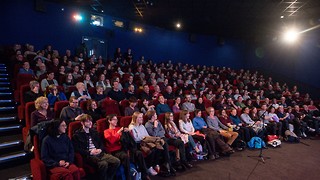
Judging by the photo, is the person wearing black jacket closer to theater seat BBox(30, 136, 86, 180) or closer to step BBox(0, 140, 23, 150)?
theater seat BBox(30, 136, 86, 180)

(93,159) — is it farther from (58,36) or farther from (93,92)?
(58,36)

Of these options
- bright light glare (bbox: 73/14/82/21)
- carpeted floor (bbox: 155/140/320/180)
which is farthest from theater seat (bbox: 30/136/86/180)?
bright light glare (bbox: 73/14/82/21)

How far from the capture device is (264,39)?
12.8 meters

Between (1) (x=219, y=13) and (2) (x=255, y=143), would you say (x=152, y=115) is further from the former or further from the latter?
(1) (x=219, y=13)

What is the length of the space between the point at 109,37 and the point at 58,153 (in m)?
7.87

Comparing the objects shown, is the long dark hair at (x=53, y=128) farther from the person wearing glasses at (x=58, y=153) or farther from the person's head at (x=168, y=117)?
the person's head at (x=168, y=117)

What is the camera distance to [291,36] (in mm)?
10766

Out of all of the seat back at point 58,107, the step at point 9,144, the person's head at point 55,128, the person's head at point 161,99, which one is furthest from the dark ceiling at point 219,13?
the person's head at point 55,128

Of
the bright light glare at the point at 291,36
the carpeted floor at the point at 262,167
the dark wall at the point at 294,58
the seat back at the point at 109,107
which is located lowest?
the carpeted floor at the point at 262,167

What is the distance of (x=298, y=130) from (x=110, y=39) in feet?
24.8

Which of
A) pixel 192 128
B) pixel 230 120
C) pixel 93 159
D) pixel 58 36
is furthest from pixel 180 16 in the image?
pixel 93 159

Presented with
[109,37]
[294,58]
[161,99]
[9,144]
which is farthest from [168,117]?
[294,58]

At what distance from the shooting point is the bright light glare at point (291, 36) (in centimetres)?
1032

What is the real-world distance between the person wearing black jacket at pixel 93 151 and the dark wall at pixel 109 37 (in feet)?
19.0
